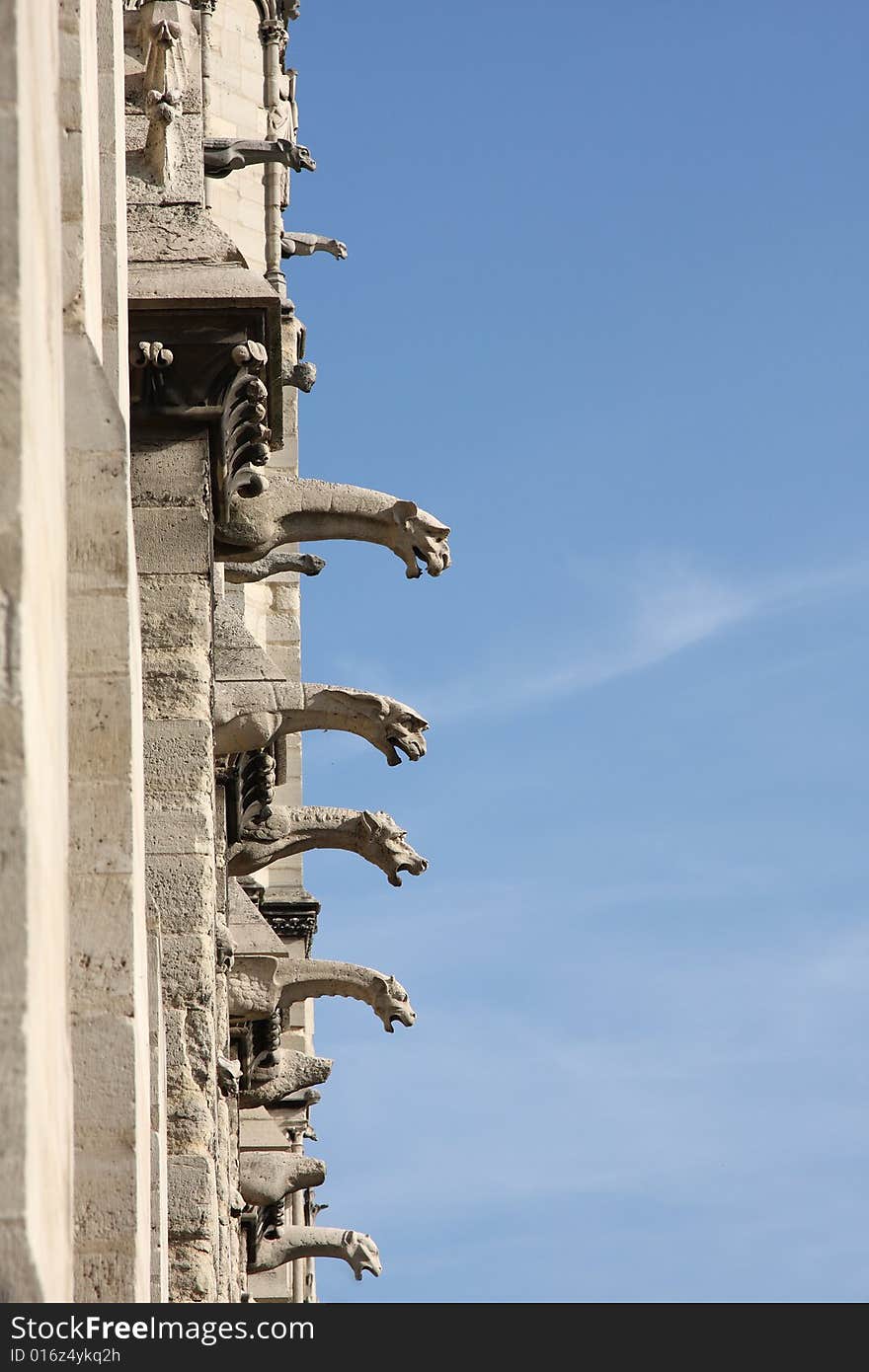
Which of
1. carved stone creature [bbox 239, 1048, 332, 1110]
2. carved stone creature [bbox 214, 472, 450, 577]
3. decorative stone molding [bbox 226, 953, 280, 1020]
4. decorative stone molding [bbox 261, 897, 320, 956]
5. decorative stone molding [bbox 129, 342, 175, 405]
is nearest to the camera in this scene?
decorative stone molding [bbox 129, 342, 175, 405]

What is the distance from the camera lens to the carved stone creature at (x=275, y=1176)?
2364 centimetres

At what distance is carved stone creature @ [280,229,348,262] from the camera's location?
1102 inches

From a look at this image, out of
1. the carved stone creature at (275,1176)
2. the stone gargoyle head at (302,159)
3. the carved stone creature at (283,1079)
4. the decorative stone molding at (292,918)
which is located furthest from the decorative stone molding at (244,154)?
the decorative stone molding at (292,918)

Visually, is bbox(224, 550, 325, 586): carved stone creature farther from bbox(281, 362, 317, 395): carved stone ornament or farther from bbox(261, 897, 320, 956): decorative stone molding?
bbox(261, 897, 320, 956): decorative stone molding

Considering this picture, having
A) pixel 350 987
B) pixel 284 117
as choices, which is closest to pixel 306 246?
pixel 284 117

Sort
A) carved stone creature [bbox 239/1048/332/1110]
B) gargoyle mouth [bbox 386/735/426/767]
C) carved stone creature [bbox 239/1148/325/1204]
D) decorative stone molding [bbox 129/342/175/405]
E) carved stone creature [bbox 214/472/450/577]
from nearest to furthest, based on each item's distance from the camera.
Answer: decorative stone molding [bbox 129/342/175/405] → carved stone creature [bbox 214/472/450/577] → gargoyle mouth [bbox 386/735/426/767] → carved stone creature [bbox 239/1048/332/1110] → carved stone creature [bbox 239/1148/325/1204]

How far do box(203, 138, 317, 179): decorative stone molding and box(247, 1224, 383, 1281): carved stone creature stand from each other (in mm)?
12795

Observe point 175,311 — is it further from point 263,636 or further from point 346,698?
point 263,636

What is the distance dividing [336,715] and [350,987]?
15.3 ft

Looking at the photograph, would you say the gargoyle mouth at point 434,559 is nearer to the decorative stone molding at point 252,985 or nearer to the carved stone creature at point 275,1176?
the decorative stone molding at point 252,985

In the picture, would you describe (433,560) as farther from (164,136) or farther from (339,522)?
(164,136)

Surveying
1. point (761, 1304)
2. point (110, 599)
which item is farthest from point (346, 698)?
point (761, 1304)

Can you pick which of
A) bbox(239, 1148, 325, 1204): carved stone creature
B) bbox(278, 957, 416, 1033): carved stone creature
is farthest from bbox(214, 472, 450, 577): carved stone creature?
bbox(239, 1148, 325, 1204): carved stone creature

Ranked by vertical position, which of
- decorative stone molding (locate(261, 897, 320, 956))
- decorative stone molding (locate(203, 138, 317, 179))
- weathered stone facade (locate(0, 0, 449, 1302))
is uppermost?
decorative stone molding (locate(261, 897, 320, 956))
